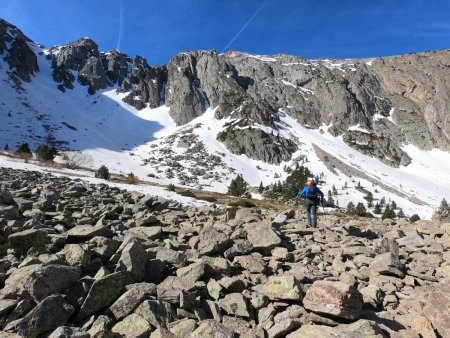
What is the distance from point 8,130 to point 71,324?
145m

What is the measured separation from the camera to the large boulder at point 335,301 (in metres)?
5.84

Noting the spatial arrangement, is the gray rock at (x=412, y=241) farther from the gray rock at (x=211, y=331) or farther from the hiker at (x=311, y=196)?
the gray rock at (x=211, y=331)

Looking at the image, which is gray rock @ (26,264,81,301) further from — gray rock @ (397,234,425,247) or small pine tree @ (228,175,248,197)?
small pine tree @ (228,175,248,197)

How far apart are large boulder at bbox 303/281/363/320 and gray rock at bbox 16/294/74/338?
15.0ft

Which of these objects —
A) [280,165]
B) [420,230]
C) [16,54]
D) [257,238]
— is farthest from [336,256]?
[16,54]

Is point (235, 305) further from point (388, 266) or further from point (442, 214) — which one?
point (442, 214)

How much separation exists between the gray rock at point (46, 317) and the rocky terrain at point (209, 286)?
16mm

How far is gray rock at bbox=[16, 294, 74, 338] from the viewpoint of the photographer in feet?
17.0

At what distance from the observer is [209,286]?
7184 mm

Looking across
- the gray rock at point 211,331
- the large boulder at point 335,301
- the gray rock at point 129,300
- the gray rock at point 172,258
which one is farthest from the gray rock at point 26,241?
the large boulder at point 335,301

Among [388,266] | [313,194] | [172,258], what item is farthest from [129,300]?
[313,194]

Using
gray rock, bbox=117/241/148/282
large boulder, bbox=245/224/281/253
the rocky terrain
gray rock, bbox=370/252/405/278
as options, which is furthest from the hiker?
gray rock, bbox=117/241/148/282

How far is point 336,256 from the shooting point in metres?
10.5

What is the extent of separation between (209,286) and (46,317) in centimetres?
329
